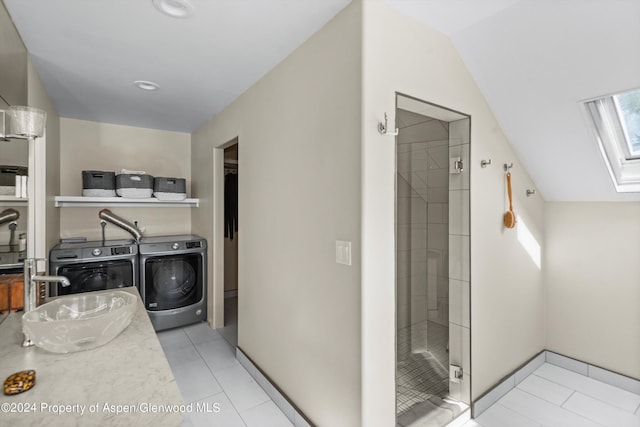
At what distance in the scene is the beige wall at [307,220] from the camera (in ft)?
5.09

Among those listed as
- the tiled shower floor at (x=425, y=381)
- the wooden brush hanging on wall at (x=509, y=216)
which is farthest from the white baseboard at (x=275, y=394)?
the wooden brush hanging on wall at (x=509, y=216)

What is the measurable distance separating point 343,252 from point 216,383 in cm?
167

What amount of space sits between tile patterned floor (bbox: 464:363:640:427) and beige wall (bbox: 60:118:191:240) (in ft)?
12.4

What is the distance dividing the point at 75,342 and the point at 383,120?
5.05ft

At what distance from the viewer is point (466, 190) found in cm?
199

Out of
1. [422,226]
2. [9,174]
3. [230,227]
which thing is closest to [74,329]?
[9,174]

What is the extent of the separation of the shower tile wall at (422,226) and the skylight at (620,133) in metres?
0.95

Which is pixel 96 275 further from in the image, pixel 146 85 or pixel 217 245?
pixel 146 85

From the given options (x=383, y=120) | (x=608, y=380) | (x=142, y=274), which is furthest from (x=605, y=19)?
(x=142, y=274)

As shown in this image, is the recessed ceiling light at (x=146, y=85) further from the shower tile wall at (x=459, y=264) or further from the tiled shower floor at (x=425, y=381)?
the tiled shower floor at (x=425, y=381)


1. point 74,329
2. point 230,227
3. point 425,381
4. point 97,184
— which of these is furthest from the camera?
point 230,227

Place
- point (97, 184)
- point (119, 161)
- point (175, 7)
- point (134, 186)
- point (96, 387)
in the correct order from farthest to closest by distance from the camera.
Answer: point (119, 161) < point (134, 186) < point (97, 184) < point (175, 7) < point (96, 387)

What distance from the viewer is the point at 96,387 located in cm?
94

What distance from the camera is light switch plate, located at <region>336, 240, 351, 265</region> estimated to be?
1.55 m
